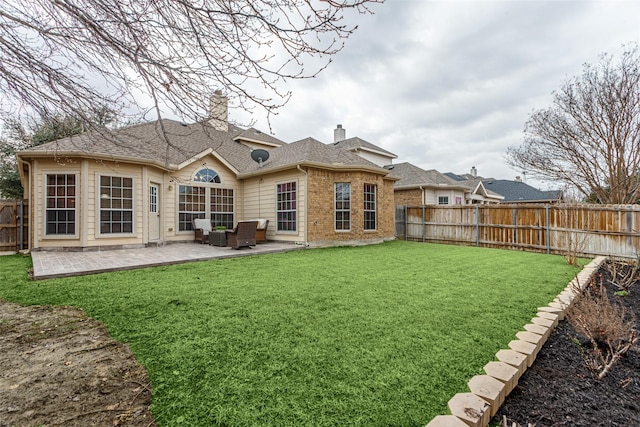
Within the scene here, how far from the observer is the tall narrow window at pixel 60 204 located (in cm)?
884

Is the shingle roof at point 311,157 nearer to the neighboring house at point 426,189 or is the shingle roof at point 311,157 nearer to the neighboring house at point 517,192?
the neighboring house at point 426,189

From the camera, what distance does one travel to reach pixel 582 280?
5.37 metres

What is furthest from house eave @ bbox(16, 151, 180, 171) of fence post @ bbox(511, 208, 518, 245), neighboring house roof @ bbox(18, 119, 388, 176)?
fence post @ bbox(511, 208, 518, 245)

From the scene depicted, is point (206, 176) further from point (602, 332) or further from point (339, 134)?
point (339, 134)

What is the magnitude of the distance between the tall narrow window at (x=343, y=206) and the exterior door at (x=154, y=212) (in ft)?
22.2

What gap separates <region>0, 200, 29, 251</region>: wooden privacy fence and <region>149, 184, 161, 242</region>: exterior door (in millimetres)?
4039

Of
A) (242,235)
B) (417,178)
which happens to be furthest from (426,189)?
(242,235)

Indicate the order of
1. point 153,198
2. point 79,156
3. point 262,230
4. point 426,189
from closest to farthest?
1. point 79,156
2. point 153,198
3. point 262,230
4. point 426,189

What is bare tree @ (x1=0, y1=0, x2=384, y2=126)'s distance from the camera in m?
2.69

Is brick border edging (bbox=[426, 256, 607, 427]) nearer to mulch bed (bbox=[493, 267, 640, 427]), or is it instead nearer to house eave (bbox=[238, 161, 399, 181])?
mulch bed (bbox=[493, 267, 640, 427])

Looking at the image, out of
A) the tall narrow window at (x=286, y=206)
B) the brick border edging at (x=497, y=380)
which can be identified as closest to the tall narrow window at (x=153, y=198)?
the tall narrow window at (x=286, y=206)

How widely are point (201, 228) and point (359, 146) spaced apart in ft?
44.5

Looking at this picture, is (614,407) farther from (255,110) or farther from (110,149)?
(110,149)

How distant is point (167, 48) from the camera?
3062 millimetres
